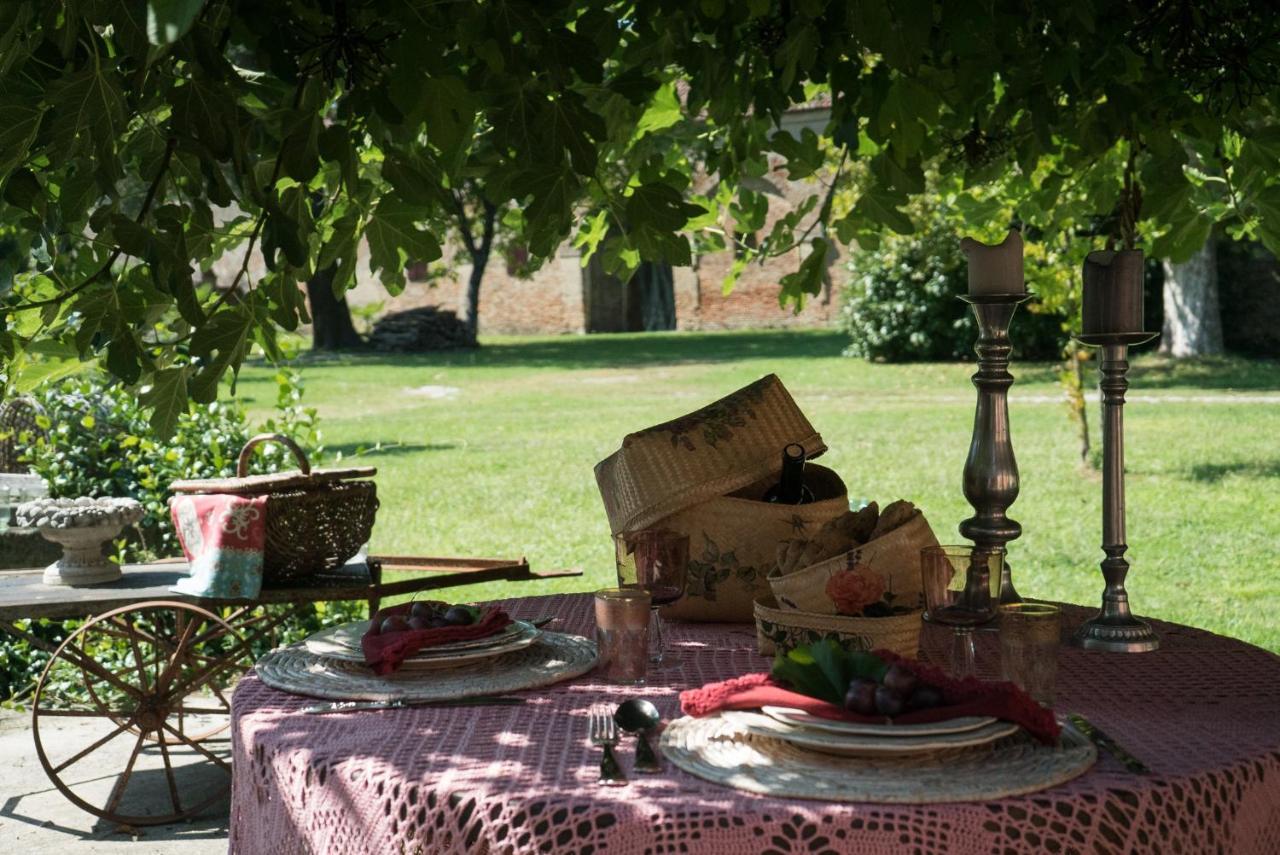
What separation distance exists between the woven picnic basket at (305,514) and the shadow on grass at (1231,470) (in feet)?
25.3

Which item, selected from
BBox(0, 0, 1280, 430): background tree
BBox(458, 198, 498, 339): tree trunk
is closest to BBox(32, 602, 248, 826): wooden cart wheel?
BBox(0, 0, 1280, 430): background tree

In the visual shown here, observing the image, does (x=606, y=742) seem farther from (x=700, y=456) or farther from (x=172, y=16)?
(x=172, y=16)

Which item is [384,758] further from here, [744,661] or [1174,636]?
[1174,636]

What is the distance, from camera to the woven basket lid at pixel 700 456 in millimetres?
2506

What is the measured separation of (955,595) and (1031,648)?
0.18 meters

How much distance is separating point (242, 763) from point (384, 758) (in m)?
0.32

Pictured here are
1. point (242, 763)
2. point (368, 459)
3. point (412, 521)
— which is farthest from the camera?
point (368, 459)

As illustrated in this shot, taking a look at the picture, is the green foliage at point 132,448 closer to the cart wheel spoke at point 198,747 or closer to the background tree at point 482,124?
the cart wheel spoke at point 198,747

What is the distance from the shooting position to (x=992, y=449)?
249 cm

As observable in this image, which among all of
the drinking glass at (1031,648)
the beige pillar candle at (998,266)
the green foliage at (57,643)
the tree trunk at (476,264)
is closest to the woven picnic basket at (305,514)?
the green foliage at (57,643)

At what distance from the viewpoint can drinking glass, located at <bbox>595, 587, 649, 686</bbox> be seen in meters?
2.15

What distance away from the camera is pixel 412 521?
956 cm

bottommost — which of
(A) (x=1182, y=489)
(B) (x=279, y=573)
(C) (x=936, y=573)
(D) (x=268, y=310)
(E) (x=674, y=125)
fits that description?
(A) (x=1182, y=489)

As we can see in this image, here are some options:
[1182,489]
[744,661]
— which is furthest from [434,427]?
[744,661]
